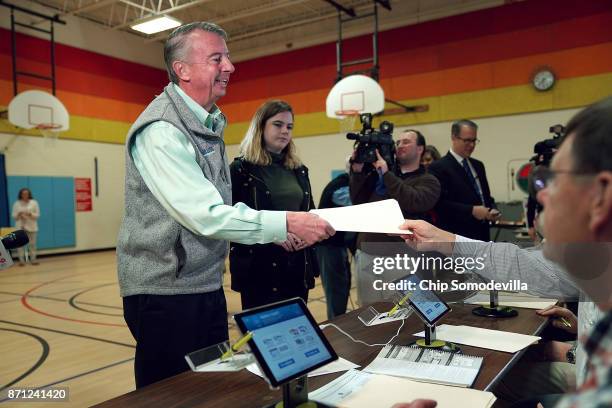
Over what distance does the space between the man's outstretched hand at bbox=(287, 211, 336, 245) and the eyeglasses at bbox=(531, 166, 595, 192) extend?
0.71m

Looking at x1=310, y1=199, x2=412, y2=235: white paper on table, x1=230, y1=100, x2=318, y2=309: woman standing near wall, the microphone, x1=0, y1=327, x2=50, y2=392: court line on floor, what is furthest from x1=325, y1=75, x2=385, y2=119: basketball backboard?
the microphone

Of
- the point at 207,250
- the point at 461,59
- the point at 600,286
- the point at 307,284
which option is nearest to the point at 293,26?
the point at 461,59

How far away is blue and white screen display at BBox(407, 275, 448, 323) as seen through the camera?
1594 mm

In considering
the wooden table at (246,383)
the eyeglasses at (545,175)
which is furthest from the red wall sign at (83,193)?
the eyeglasses at (545,175)

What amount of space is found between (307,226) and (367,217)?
0.19 meters

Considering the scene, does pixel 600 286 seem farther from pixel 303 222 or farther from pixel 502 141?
pixel 502 141

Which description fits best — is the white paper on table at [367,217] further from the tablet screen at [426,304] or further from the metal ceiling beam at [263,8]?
the metal ceiling beam at [263,8]

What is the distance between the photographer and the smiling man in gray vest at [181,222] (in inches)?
54.2

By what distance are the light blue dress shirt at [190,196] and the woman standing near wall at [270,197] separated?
34.5 inches

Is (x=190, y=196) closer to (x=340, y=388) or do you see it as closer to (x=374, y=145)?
(x=340, y=388)

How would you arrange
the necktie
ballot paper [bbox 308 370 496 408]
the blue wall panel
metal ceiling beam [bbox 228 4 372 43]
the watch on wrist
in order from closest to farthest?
ballot paper [bbox 308 370 496 408]
the watch on wrist
the necktie
the blue wall panel
metal ceiling beam [bbox 228 4 372 43]

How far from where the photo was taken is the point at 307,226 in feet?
4.76

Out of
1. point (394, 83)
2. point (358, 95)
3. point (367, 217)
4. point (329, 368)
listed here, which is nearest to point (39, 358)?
point (329, 368)

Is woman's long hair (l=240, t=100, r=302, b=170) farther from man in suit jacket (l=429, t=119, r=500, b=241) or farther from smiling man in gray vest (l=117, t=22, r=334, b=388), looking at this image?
man in suit jacket (l=429, t=119, r=500, b=241)
